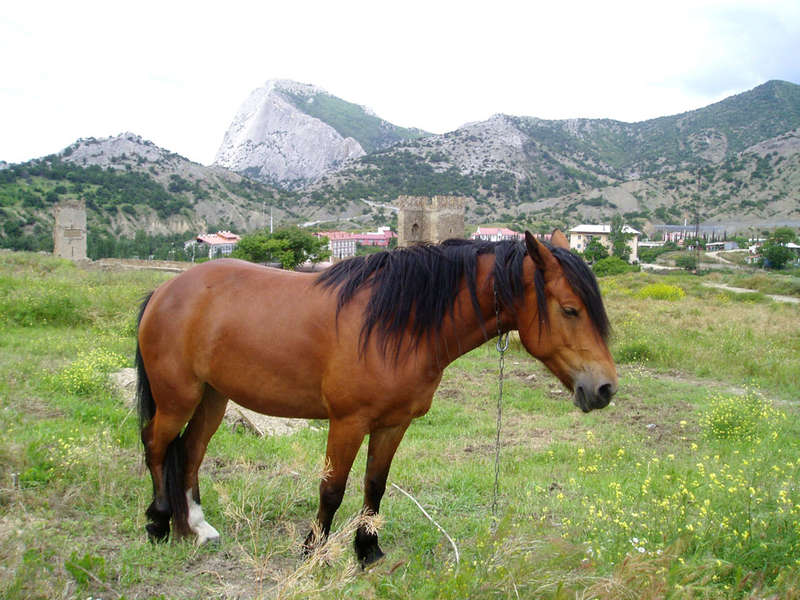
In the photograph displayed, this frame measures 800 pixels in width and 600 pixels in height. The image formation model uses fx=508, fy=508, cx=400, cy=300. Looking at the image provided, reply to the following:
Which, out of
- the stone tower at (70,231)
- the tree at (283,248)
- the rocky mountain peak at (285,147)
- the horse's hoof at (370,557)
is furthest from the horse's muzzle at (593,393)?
the rocky mountain peak at (285,147)

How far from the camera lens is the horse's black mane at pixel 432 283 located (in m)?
2.58

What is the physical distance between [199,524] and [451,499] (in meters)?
1.86

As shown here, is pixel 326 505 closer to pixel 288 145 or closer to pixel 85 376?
pixel 85 376

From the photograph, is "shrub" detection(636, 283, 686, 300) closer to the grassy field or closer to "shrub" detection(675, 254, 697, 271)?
the grassy field

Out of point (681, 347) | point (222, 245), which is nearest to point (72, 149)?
point (222, 245)

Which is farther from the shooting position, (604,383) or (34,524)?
(34,524)

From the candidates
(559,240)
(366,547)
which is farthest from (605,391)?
(366,547)

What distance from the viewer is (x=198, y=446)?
337 centimetres

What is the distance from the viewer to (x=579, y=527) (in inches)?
124

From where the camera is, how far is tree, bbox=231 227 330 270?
1646 inches

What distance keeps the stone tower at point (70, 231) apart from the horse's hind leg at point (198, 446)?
31837 mm

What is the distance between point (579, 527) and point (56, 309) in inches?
447

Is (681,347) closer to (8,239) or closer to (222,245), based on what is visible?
(8,239)

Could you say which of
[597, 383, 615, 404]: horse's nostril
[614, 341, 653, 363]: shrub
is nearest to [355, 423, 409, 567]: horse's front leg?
[597, 383, 615, 404]: horse's nostril
